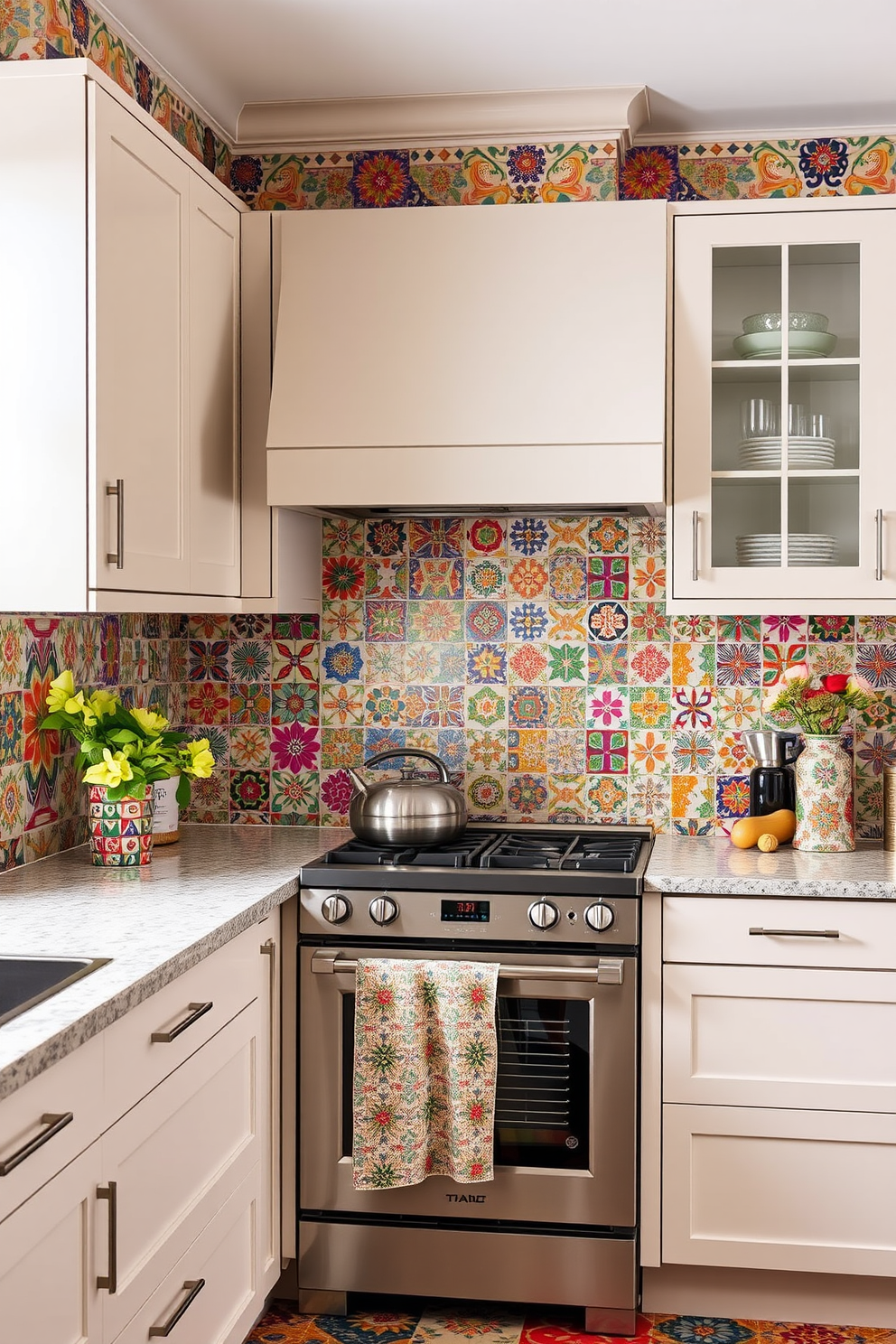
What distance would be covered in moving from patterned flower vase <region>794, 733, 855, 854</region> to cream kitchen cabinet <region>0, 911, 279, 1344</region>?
1215 millimetres

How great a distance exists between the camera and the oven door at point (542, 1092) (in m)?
2.60

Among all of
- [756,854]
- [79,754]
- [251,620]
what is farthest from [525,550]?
[79,754]

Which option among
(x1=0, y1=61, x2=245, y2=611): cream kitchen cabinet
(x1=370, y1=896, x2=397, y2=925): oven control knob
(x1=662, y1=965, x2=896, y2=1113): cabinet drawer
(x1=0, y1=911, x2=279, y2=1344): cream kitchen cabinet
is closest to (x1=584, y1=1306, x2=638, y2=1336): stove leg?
(x1=662, y1=965, x2=896, y2=1113): cabinet drawer

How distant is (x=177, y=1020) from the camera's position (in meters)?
2.00

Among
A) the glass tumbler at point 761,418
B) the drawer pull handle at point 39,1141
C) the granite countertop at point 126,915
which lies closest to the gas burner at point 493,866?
the granite countertop at point 126,915

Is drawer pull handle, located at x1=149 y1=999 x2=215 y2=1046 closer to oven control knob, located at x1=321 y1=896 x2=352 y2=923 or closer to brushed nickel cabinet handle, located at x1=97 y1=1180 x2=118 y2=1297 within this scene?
brushed nickel cabinet handle, located at x1=97 y1=1180 x2=118 y2=1297

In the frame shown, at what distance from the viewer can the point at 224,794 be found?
3350mm

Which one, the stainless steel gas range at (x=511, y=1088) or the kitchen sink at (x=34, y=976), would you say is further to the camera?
the stainless steel gas range at (x=511, y=1088)

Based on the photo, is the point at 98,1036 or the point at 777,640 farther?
the point at 777,640

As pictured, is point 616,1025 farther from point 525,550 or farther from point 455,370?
point 455,370

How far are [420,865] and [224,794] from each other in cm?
85

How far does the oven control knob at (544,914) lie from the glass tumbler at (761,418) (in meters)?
1.12

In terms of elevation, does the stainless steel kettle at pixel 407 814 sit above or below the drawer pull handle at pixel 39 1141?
above

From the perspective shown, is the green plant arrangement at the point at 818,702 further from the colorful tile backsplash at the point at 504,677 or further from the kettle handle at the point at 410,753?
the kettle handle at the point at 410,753
